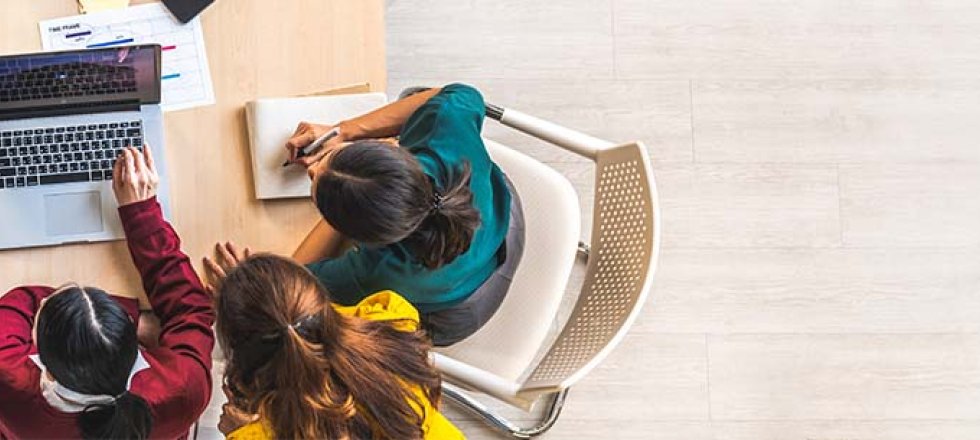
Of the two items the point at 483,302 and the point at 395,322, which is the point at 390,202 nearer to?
the point at 395,322

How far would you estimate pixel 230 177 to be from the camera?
138 cm

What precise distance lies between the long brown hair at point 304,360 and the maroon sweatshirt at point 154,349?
168 mm

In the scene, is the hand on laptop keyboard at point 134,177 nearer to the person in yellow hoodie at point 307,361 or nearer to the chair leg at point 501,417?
the person in yellow hoodie at point 307,361

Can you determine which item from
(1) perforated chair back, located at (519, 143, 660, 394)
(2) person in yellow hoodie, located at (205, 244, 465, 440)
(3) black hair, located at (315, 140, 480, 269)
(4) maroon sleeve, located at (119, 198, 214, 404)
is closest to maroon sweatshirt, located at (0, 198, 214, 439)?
(4) maroon sleeve, located at (119, 198, 214, 404)

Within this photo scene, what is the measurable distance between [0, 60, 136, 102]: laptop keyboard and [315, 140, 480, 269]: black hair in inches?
14.0

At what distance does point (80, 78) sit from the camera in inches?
53.5

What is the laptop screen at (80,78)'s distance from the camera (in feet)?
4.43

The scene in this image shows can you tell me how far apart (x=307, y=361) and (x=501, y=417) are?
3.05 ft

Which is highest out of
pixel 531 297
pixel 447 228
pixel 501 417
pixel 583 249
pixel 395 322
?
pixel 447 228

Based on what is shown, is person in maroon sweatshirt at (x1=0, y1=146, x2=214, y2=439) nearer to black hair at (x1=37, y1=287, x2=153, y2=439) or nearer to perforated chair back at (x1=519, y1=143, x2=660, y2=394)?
black hair at (x1=37, y1=287, x2=153, y2=439)

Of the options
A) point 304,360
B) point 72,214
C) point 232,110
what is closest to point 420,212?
point 304,360

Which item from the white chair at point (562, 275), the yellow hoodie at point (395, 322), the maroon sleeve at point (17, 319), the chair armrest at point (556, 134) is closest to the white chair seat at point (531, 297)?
the white chair at point (562, 275)

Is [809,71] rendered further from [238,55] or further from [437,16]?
[238,55]

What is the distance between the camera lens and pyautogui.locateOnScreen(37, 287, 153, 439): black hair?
1.18 meters
